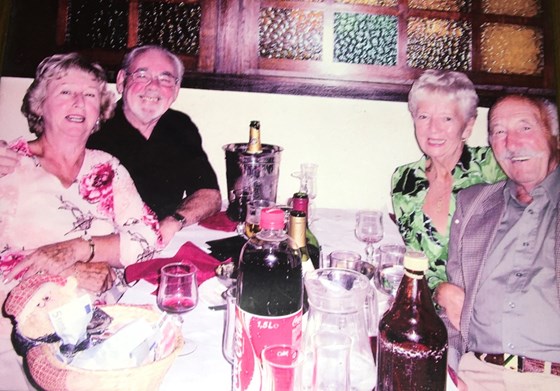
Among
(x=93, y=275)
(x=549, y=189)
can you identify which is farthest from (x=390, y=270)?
(x=93, y=275)

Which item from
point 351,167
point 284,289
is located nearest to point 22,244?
point 284,289

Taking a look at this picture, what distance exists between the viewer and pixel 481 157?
1491 millimetres

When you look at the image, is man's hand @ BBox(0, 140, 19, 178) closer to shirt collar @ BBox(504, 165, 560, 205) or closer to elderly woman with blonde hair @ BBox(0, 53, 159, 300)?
elderly woman with blonde hair @ BBox(0, 53, 159, 300)

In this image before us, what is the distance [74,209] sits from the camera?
131 cm

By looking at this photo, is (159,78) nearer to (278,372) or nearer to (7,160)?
(7,160)

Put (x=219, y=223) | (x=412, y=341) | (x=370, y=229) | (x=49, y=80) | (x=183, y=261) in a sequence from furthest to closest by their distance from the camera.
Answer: (x=219, y=223), (x=49, y=80), (x=370, y=229), (x=183, y=261), (x=412, y=341)

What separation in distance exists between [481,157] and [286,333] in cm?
120

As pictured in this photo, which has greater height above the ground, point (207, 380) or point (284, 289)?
point (284, 289)

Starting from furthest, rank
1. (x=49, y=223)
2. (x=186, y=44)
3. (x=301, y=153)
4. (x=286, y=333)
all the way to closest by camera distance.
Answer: (x=301, y=153), (x=186, y=44), (x=49, y=223), (x=286, y=333)

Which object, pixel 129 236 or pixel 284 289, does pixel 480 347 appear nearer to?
pixel 284 289

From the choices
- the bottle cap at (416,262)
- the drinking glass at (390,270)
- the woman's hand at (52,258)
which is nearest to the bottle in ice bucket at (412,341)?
the bottle cap at (416,262)

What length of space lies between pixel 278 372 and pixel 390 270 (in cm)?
52

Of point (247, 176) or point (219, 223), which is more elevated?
point (247, 176)

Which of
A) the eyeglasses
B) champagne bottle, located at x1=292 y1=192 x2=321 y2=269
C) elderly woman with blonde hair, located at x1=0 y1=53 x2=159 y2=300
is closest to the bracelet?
elderly woman with blonde hair, located at x1=0 y1=53 x2=159 y2=300
